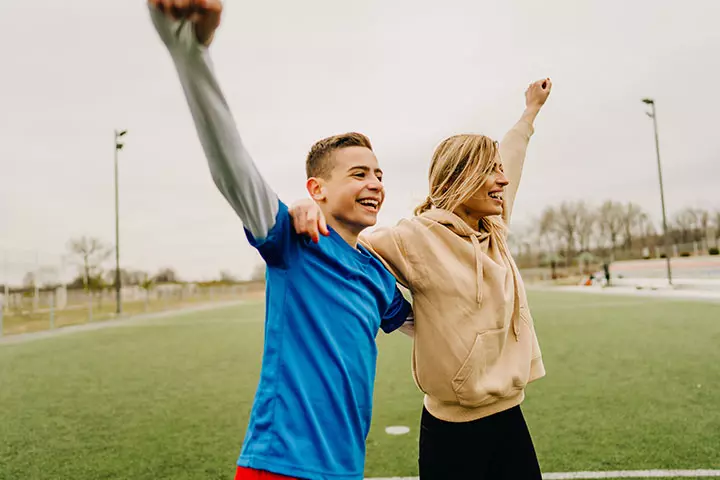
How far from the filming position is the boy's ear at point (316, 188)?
197 cm

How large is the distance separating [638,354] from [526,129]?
7294 millimetres

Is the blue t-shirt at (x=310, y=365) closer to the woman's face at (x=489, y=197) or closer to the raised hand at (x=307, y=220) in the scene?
the raised hand at (x=307, y=220)

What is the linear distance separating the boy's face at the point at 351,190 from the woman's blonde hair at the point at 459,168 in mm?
435

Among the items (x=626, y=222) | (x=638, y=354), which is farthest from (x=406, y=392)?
(x=626, y=222)

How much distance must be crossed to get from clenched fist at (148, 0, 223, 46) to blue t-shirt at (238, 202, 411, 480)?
1.87 feet

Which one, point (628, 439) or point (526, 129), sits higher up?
point (526, 129)

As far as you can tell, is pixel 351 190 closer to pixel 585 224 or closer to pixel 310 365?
pixel 310 365

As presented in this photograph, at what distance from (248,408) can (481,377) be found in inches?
183

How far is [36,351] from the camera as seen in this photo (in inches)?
514

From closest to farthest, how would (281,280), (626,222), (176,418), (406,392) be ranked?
1. (281,280)
2. (176,418)
3. (406,392)
4. (626,222)

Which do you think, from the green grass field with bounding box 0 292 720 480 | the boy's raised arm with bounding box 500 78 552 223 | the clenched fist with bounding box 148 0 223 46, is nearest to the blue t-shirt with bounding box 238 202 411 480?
the clenched fist with bounding box 148 0 223 46

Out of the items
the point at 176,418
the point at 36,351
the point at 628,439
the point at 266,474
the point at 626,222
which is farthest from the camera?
the point at 626,222

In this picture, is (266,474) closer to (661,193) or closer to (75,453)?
(75,453)

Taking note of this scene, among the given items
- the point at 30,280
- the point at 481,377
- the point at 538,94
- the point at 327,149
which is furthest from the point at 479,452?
the point at 30,280
